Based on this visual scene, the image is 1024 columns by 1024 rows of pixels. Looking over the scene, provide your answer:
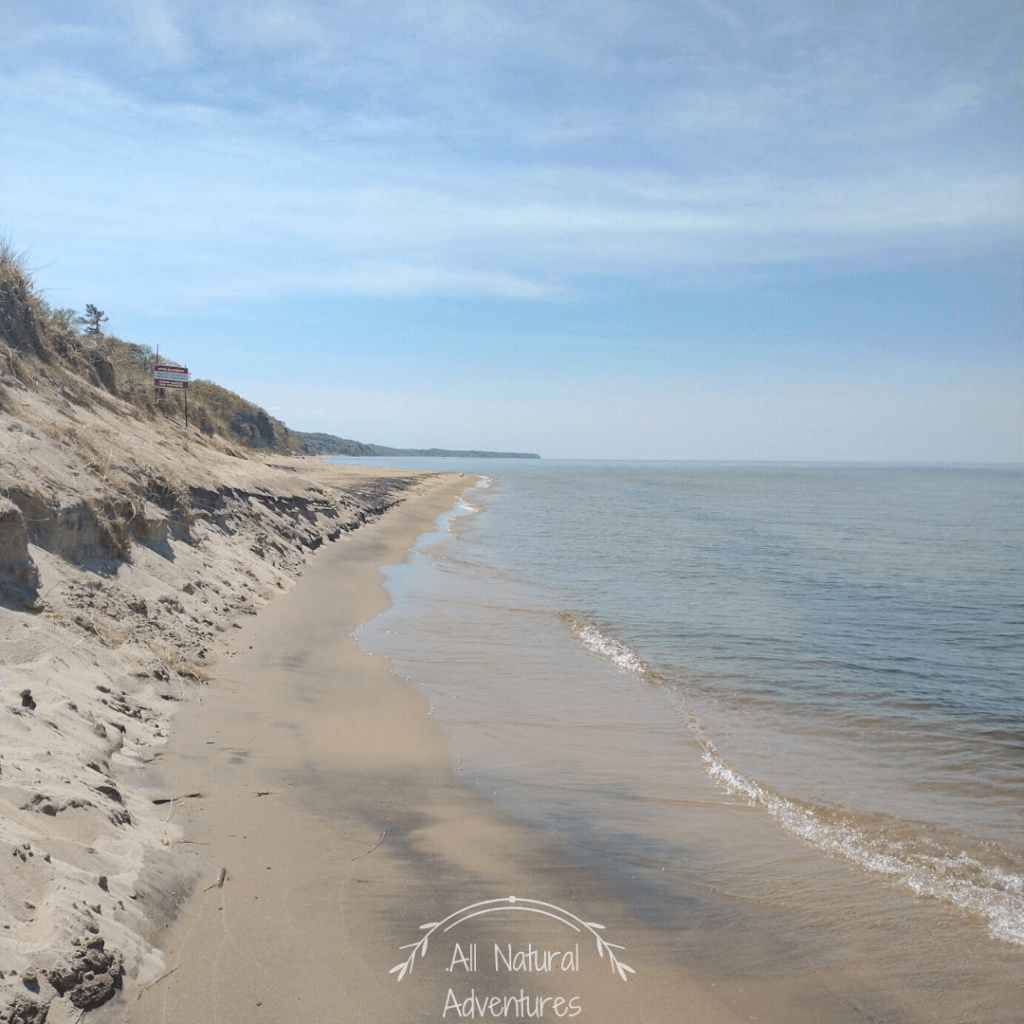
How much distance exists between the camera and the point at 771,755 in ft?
25.6

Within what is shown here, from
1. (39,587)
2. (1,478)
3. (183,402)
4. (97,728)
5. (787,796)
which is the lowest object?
(787,796)

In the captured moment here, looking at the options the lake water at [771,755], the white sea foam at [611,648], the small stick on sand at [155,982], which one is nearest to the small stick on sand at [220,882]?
the small stick on sand at [155,982]

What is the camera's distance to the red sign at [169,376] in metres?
20.2

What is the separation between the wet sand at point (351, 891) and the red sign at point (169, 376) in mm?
14910

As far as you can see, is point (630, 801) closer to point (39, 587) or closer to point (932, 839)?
point (932, 839)

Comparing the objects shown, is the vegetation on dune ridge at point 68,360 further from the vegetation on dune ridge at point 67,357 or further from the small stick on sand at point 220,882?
the small stick on sand at point 220,882

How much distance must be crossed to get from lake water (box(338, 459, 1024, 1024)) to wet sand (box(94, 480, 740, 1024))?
43 cm

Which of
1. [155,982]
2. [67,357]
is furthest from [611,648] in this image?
[67,357]

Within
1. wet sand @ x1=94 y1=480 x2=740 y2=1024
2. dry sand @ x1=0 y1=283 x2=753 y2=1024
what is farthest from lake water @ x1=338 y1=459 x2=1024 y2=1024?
dry sand @ x1=0 y1=283 x2=753 y2=1024

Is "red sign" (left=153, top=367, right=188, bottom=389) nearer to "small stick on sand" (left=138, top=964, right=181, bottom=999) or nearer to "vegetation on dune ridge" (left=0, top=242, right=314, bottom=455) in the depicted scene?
"vegetation on dune ridge" (left=0, top=242, right=314, bottom=455)

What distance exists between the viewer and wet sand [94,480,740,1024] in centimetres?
369

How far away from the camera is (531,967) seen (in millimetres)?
4047

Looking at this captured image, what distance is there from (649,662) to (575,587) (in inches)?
259

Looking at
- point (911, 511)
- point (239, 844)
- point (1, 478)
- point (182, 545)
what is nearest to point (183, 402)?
point (182, 545)
